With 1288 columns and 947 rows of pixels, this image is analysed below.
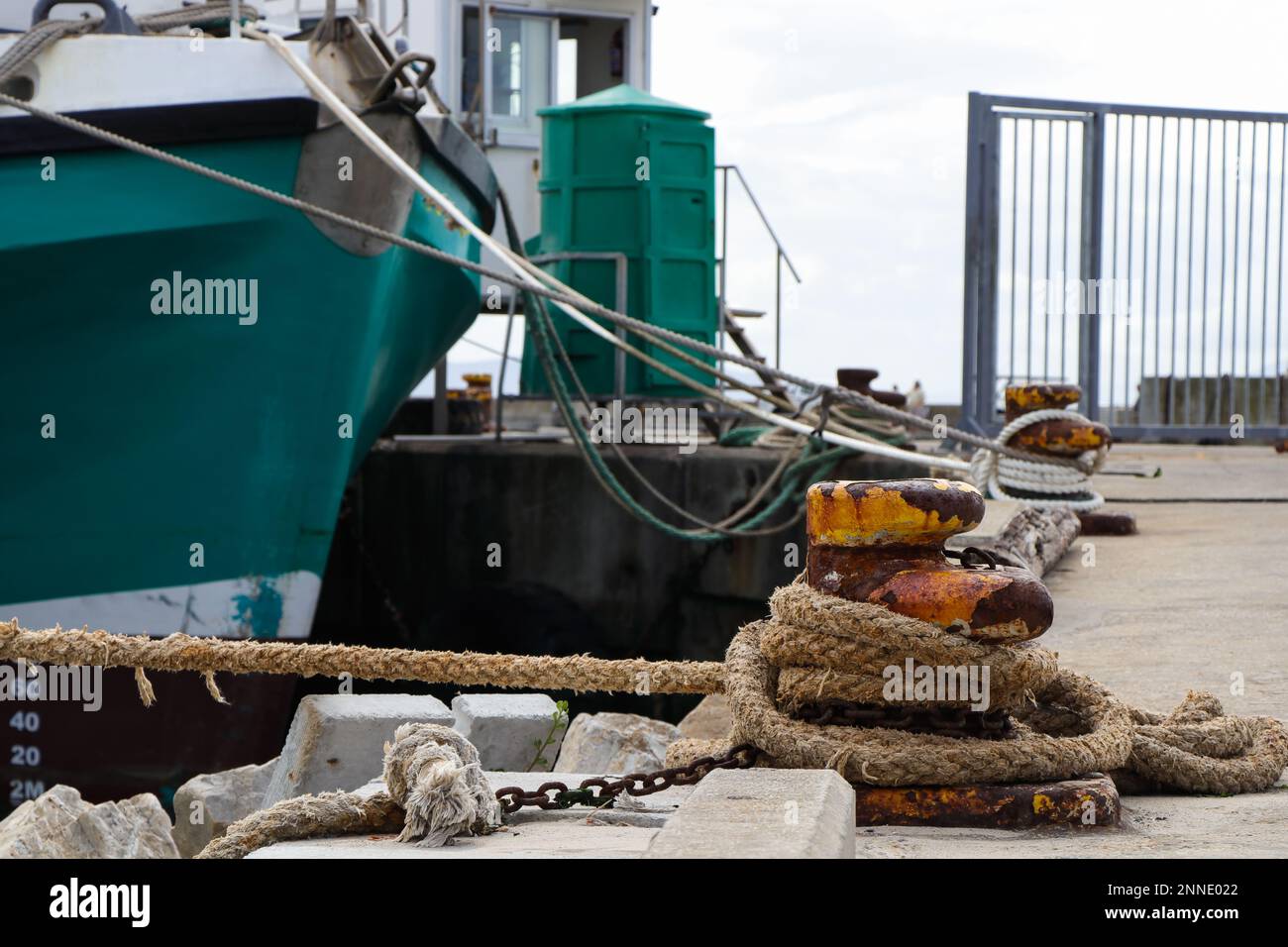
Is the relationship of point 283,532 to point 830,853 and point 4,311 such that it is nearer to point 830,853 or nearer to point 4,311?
point 4,311

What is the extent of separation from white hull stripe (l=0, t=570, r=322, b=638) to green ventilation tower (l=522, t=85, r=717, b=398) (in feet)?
13.9

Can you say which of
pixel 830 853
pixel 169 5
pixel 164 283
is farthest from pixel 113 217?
pixel 830 853

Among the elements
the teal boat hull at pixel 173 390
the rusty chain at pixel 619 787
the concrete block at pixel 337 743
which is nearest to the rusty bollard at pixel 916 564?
the rusty chain at pixel 619 787

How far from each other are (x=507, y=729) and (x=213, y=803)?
46.7 inches

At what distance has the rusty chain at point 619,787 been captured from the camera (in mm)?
2123

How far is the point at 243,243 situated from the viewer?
6.21 metres

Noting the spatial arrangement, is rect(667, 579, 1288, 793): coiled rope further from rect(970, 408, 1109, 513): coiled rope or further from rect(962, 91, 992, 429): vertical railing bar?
rect(962, 91, 992, 429): vertical railing bar

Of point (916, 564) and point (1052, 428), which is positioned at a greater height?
point (1052, 428)

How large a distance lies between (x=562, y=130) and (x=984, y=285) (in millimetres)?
3867

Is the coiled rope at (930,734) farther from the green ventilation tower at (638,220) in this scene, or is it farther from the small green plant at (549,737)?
the green ventilation tower at (638,220)

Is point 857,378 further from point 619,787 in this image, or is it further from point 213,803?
point 619,787

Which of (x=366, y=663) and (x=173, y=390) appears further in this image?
(x=173, y=390)

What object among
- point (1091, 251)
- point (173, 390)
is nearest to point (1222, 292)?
point (1091, 251)

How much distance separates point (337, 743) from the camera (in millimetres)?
3271
